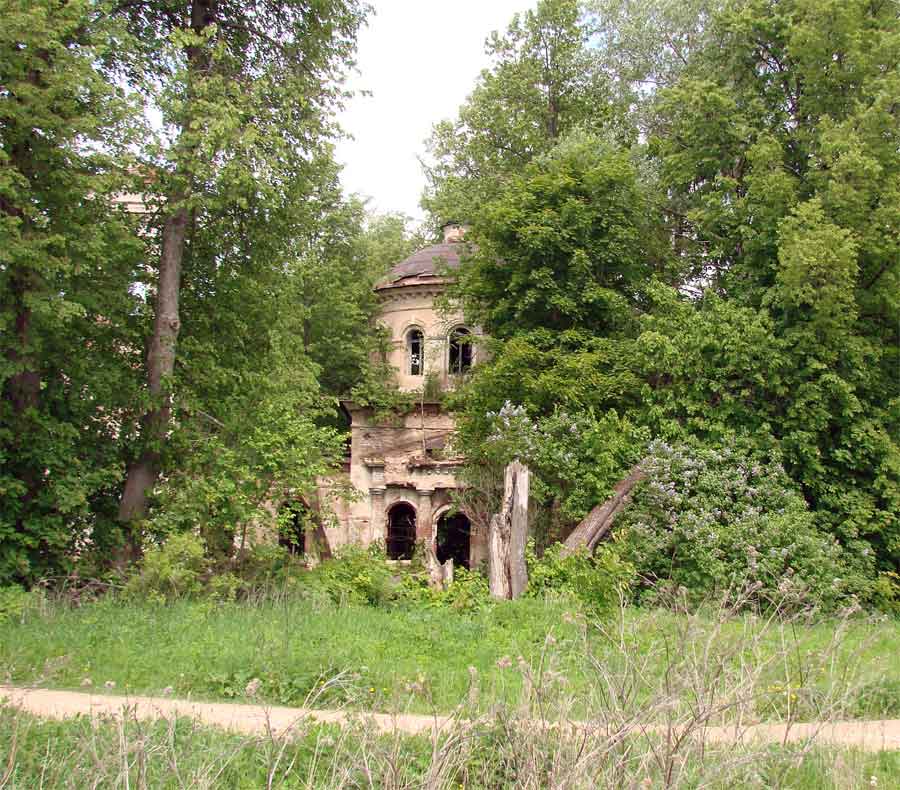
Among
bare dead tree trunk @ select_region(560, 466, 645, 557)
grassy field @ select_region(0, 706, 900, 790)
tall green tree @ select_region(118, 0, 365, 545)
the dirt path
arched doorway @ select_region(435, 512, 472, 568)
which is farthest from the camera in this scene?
arched doorway @ select_region(435, 512, 472, 568)

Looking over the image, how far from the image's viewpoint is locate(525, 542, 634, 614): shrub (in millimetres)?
11602

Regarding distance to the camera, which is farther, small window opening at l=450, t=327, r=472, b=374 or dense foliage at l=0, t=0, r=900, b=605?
small window opening at l=450, t=327, r=472, b=374

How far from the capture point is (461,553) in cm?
2662

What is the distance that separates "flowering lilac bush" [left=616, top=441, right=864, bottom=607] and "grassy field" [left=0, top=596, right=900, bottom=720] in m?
3.03

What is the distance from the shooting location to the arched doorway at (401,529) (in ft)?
83.7

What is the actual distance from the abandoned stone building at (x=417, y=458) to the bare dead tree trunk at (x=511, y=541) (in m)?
7.85

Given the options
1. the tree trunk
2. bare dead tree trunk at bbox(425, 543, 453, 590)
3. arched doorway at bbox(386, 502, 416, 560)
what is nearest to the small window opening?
arched doorway at bbox(386, 502, 416, 560)

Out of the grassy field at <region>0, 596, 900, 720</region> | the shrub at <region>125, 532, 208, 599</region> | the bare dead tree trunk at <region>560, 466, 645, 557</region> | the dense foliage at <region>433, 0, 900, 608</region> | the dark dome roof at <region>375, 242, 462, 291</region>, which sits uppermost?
the dark dome roof at <region>375, 242, 462, 291</region>

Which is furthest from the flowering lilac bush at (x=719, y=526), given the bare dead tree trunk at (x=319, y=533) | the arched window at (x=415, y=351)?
the arched window at (x=415, y=351)

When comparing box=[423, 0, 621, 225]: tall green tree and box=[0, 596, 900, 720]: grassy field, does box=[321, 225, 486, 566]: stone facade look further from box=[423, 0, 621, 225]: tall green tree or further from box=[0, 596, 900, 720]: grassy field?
box=[0, 596, 900, 720]: grassy field

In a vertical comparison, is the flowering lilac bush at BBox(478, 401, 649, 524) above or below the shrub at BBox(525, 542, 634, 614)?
above

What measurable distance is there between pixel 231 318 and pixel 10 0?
20.2 ft

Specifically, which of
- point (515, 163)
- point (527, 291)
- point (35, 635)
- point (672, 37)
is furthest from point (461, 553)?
point (35, 635)

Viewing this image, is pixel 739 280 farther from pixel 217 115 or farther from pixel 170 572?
pixel 170 572
